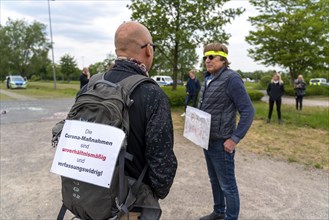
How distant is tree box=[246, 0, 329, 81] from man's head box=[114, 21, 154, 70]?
25.0 m

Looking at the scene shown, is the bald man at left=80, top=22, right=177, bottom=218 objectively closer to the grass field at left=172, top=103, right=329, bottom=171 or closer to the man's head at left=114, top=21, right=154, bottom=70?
the man's head at left=114, top=21, right=154, bottom=70

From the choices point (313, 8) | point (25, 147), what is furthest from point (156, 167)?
point (313, 8)

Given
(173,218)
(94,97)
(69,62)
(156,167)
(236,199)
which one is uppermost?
(69,62)

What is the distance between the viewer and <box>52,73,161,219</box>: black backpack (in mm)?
1496

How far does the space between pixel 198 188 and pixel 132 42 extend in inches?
123

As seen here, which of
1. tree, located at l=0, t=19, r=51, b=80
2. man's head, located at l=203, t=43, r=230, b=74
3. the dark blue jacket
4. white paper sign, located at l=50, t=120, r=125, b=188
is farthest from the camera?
tree, located at l=0, t=19, r=51, b=80

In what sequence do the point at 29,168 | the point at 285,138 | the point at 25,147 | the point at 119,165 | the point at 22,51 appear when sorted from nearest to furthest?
the point at 119,165, the point at 29,168, the point at 25,147, the point at 285,138, the point at 22,51

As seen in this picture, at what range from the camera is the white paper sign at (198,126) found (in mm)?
2920

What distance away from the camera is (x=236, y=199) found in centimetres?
290

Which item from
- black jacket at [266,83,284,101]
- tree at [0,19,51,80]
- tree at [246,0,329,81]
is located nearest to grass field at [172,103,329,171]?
black jacket at [266,83,284,101]

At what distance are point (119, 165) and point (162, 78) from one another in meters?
40.0

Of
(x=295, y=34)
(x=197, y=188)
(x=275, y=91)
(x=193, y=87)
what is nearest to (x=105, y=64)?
(x=193, y=87)

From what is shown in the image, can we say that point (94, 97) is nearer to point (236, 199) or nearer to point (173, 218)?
point (236, 199)

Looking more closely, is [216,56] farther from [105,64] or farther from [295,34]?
[295,34]
